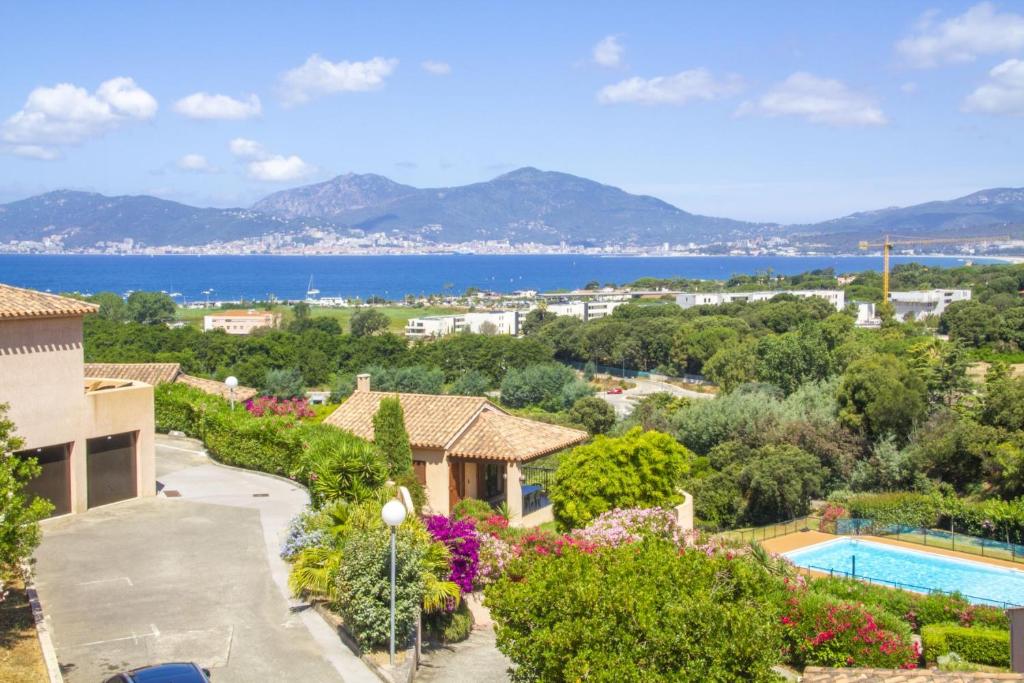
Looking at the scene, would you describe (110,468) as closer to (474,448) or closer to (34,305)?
(34,305)

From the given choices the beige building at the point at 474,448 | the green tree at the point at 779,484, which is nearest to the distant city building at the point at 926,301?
the green tree at the point at 779,484

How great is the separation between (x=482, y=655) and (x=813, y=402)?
2963cm

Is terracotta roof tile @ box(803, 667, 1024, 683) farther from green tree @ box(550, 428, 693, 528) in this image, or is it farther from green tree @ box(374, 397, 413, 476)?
green tree @ box(550, 428, 693, 528)

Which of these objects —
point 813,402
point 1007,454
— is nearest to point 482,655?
point 1007,454

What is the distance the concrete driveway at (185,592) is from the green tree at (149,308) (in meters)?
129

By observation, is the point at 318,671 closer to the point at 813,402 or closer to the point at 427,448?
the point at 427,448

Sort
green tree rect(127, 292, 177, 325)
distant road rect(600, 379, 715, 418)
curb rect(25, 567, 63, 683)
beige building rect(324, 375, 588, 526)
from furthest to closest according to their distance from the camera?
1. green tree rect(127, 292, 177, 325)
2. distant road rect(600, 379, 715, 418)
3. beige building rect(324, 375, 588, 526)
4. curb rect(25, 567, 63, 683)

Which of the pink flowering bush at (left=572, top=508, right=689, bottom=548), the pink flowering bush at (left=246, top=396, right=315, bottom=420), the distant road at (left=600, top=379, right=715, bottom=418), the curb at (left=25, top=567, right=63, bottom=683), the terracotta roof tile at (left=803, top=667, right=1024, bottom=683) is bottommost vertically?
the distant road at (left=600, top=379, right=715, bottom=418)

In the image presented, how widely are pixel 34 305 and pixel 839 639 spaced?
13097 millimetres

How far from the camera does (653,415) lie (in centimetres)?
4634

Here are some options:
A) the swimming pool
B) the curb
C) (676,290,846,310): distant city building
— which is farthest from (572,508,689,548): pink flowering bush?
(676,290,846,310): distant city building

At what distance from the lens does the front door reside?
20.2 meters

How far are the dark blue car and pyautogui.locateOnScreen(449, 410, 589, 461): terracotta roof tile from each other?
10.6 metres

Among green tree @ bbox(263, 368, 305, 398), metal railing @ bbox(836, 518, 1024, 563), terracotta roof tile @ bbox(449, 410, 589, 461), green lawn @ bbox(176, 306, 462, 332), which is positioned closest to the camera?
terracotta roof tile @ bbox(449, 410, 589, 461)
